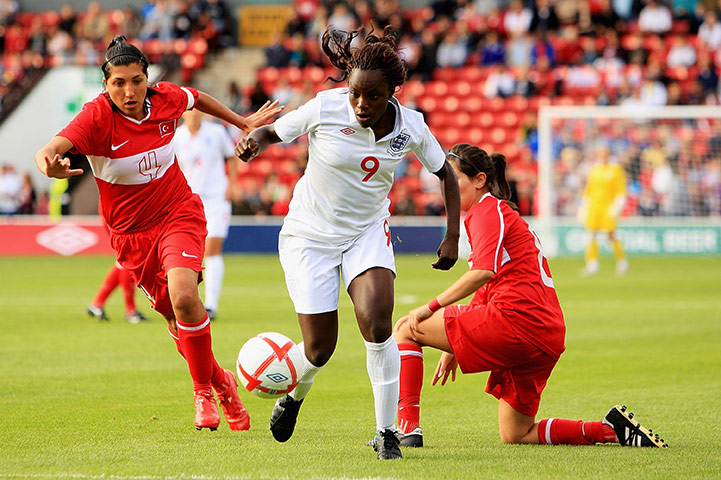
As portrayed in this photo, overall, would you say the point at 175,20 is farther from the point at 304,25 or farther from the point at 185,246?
the point at 185,246

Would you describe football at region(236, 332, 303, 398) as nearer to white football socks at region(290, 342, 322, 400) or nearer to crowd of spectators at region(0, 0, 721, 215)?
white football socks at region(290, 342, 322, 400)

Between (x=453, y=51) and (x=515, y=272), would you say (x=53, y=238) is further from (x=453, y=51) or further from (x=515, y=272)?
(x=515, y=272)

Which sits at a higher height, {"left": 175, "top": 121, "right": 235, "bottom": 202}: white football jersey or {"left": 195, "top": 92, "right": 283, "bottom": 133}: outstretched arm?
{"left": 195, "top": 92, "right": 283, "bottom": 133}: outstretched arm

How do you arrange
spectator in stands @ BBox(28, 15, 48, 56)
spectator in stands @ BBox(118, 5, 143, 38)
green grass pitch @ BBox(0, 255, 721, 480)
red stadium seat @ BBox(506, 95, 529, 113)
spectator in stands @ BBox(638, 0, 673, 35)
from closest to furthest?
green grass pitch @ BBox(0, 255, 721, 480) < red stadium seat @ BBox(506, 95, 529, 113) < spectator in stands @ BBox(638, 0, 673, 35) < spectator in stands @ BBox(118, 5, 143, 38) < spectator in stands @ BBox(28, 15, 48, 56)

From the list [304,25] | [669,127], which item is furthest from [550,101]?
[304,25]

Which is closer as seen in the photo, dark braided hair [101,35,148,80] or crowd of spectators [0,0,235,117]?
dark braided hair [101,35,148,80]

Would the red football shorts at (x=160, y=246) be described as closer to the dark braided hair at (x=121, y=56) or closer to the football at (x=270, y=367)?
the football at (x=270, y=367)

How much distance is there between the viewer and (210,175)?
11273mm

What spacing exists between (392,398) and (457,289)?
0.65 meters

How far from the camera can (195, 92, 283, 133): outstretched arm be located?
6.07 m

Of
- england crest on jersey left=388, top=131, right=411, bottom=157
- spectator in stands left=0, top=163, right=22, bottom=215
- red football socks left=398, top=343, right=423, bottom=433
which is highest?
england crest on jersey left=388, top=131, right=411, bottom=157

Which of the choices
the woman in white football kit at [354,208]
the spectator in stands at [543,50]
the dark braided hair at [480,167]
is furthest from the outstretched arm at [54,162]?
the spectator in stands at [543,50]

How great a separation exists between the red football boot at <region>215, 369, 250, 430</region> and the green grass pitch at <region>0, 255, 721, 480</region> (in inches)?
3.9

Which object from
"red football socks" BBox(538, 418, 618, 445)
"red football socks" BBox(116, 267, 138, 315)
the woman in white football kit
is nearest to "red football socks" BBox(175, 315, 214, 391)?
the woman in white football kit
